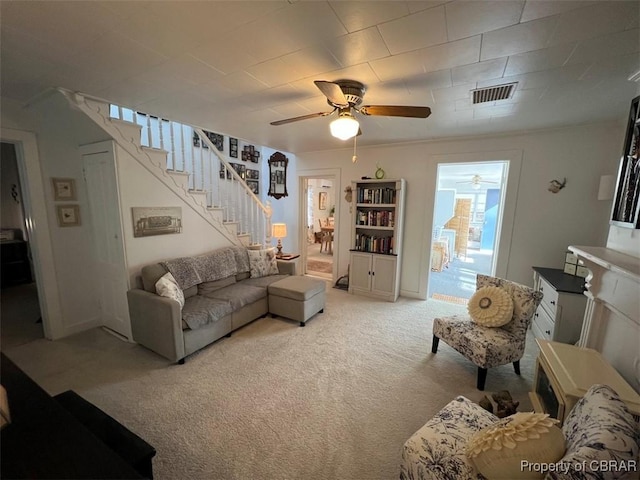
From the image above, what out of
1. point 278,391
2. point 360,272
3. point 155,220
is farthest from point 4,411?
point 360,272

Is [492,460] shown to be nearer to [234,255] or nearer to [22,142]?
[234,255]

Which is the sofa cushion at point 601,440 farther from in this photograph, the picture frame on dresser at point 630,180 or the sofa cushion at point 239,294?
the sofa cushion at point 239,294

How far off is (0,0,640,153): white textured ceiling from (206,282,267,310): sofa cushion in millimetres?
2085

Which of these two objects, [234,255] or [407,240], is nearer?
[234,255]

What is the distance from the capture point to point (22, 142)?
2.60m

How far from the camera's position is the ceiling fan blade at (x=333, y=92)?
169 cm

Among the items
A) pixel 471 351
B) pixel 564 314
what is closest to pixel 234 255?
pixel 471 351

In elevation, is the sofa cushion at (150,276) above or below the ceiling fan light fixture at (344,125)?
below

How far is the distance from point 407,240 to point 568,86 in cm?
259

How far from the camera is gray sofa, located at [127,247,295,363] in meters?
2.47

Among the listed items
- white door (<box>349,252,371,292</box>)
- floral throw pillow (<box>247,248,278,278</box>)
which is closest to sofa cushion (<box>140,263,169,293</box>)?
floral throw pillow (<box>247,248,278,278</box>)

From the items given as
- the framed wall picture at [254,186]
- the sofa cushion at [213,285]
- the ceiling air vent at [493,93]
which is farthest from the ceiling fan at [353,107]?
the framed wall picture at [254,186]

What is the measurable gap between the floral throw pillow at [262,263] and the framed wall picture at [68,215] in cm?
201

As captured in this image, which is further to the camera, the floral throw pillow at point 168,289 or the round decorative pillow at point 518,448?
the floral throw pillow at point 168,289
